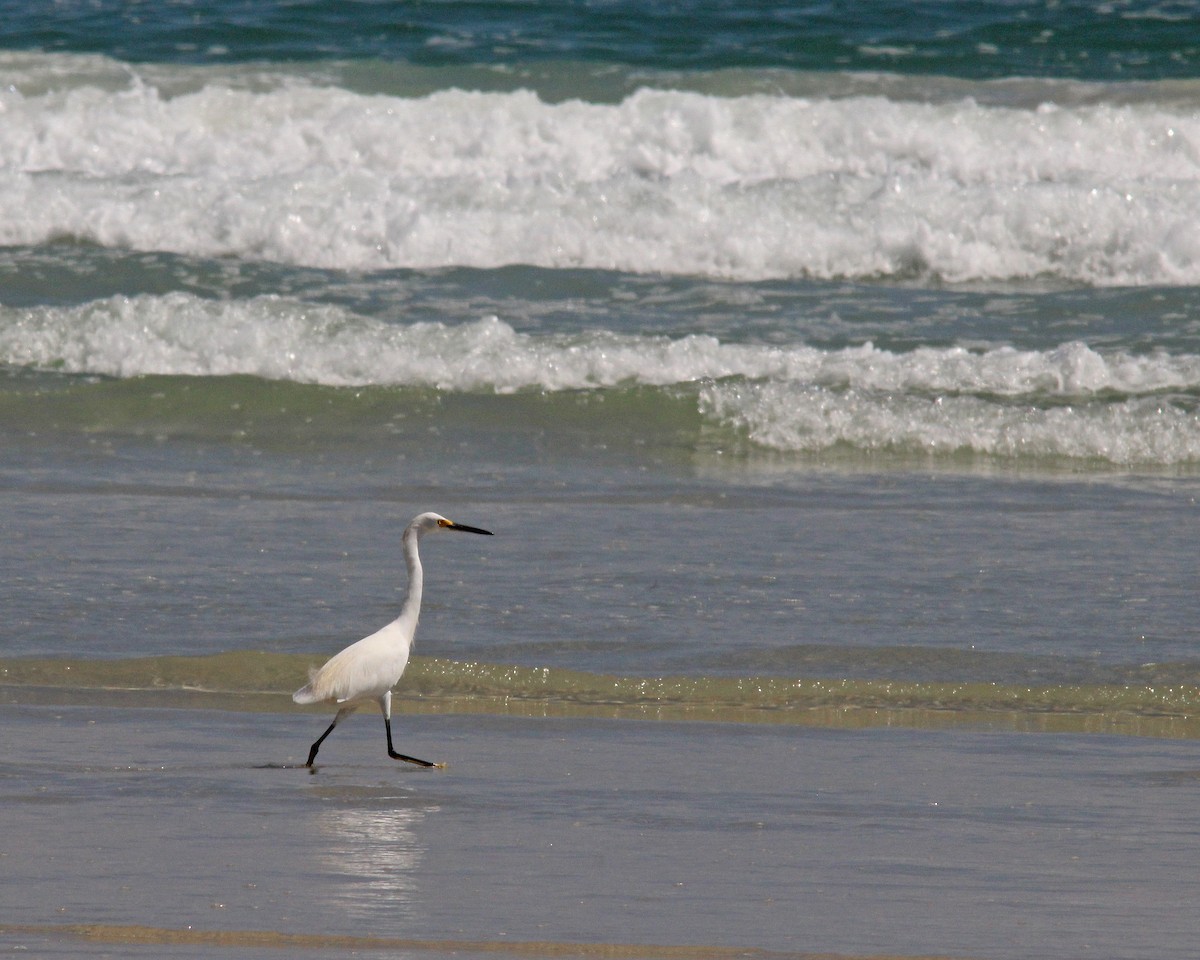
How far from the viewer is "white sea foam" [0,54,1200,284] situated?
10.8 meters

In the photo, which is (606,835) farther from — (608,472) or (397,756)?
(608,472)

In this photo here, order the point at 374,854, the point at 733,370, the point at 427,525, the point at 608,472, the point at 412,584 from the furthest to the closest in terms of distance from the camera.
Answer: the point at 733,370 < the point at 608,472 < the point at 427,525 < the point at 412,584 < the point at 374,854

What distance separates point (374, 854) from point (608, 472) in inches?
161

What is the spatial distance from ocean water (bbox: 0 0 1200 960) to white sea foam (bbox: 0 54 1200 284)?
0.12ft

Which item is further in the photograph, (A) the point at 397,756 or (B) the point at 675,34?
(B) the point at 675,34

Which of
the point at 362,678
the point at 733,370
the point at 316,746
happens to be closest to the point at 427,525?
the point at 362,678

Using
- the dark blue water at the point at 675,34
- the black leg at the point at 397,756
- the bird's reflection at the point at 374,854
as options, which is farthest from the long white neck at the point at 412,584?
the dark blue water at the point at 675,34

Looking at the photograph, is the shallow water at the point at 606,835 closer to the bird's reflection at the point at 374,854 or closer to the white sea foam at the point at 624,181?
the bird's reflection at the point at 374,854

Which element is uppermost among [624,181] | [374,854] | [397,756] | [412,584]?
[624,181]

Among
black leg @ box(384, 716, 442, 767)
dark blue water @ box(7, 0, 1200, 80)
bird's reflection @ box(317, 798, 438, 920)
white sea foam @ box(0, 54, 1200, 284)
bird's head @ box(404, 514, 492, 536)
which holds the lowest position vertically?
black leg @ box(384, 716, 442, 767)

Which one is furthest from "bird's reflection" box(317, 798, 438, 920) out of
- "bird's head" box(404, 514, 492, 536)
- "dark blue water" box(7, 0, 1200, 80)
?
"dark blue water" box(7, 0, 1200, 80)

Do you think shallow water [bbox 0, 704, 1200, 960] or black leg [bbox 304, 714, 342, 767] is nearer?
shallow water [bbox 0, 704, 1200, 960]

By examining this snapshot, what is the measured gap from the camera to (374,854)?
3.48 meters

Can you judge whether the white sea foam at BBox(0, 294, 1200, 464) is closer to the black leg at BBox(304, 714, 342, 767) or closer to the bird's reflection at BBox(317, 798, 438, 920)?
the black leg at BBox(304, 714, 342, 767)
